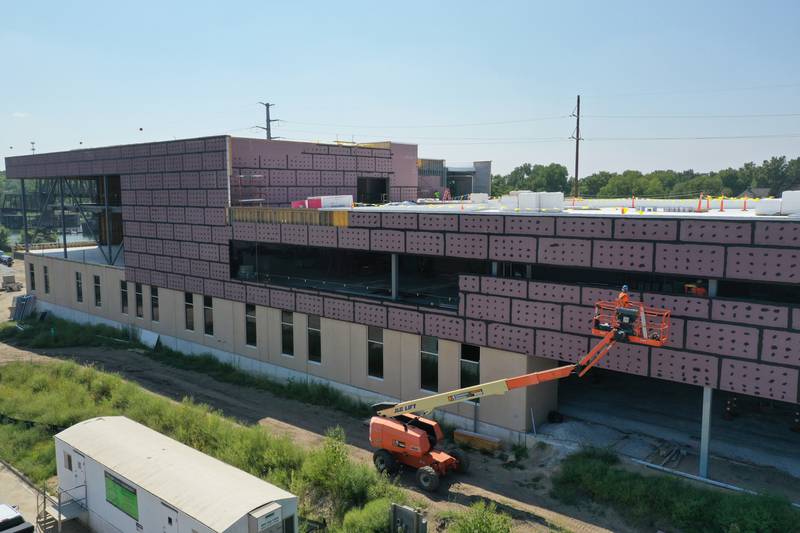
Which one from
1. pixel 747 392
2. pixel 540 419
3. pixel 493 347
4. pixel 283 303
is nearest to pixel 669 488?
pixel 747 392

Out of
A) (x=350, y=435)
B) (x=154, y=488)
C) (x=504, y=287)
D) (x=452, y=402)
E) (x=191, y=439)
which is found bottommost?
(x=350, y=435)

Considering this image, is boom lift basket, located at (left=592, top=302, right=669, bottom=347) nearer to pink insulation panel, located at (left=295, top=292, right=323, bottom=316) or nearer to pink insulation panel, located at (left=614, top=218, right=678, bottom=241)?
pink insulation panel, located at (left=614, top=218, right=678, bottom=241)

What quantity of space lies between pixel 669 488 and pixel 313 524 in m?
10.2

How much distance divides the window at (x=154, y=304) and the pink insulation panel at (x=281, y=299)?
38.1ft

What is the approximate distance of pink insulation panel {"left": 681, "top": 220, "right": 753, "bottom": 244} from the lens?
1817 centimetres

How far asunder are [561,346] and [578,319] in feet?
3.79

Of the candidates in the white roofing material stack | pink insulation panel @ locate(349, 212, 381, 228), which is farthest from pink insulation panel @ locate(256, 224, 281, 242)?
the white roofing material stack

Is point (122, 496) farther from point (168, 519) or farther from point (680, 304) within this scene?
point (680, 304)

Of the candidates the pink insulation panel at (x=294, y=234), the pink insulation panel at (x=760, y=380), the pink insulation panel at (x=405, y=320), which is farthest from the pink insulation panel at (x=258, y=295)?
the pink insulation panel at (x=760, y=380)

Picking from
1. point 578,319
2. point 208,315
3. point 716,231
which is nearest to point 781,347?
point 716,231

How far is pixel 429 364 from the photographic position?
25.9 metres

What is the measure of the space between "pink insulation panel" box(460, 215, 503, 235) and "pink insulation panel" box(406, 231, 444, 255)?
122 centimetres

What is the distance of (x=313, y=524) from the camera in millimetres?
18469

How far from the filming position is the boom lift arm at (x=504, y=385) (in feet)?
61.7
